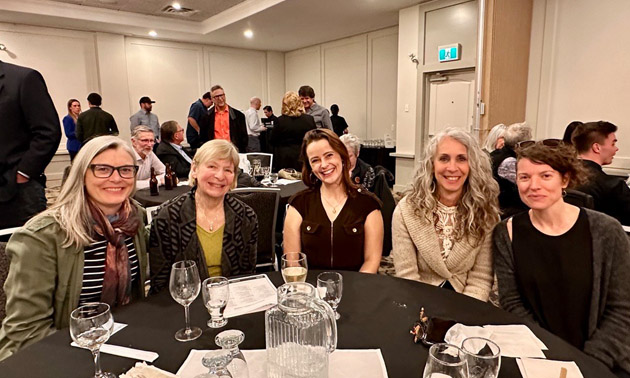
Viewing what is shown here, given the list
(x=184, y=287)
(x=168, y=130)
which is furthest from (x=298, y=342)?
(x=168, y=130)

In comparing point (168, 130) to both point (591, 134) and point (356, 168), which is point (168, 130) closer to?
point (356, 168)

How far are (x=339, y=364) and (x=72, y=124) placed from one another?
877 cm

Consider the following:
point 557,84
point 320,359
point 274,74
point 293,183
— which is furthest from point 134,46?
point 320,359

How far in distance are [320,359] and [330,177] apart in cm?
124

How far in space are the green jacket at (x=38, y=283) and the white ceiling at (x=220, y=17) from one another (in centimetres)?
575

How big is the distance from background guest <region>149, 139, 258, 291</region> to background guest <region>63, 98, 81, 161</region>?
7289 millimetres

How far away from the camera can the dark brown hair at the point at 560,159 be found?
1.59 metres

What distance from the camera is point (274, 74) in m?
11.2

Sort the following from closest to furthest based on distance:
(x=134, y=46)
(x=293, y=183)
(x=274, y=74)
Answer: (x=293, y=183)
(x=134, y=46)
(x=274, y=74)

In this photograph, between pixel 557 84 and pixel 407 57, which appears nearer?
pixel 557 84

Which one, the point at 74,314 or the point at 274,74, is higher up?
the point at 274,74

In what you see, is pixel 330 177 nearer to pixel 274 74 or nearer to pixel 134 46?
pixel 134 46

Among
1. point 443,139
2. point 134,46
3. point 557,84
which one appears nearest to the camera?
point 443,139

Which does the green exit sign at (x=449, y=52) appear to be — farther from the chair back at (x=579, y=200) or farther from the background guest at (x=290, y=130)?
the chair back at (x=579, y=200)
